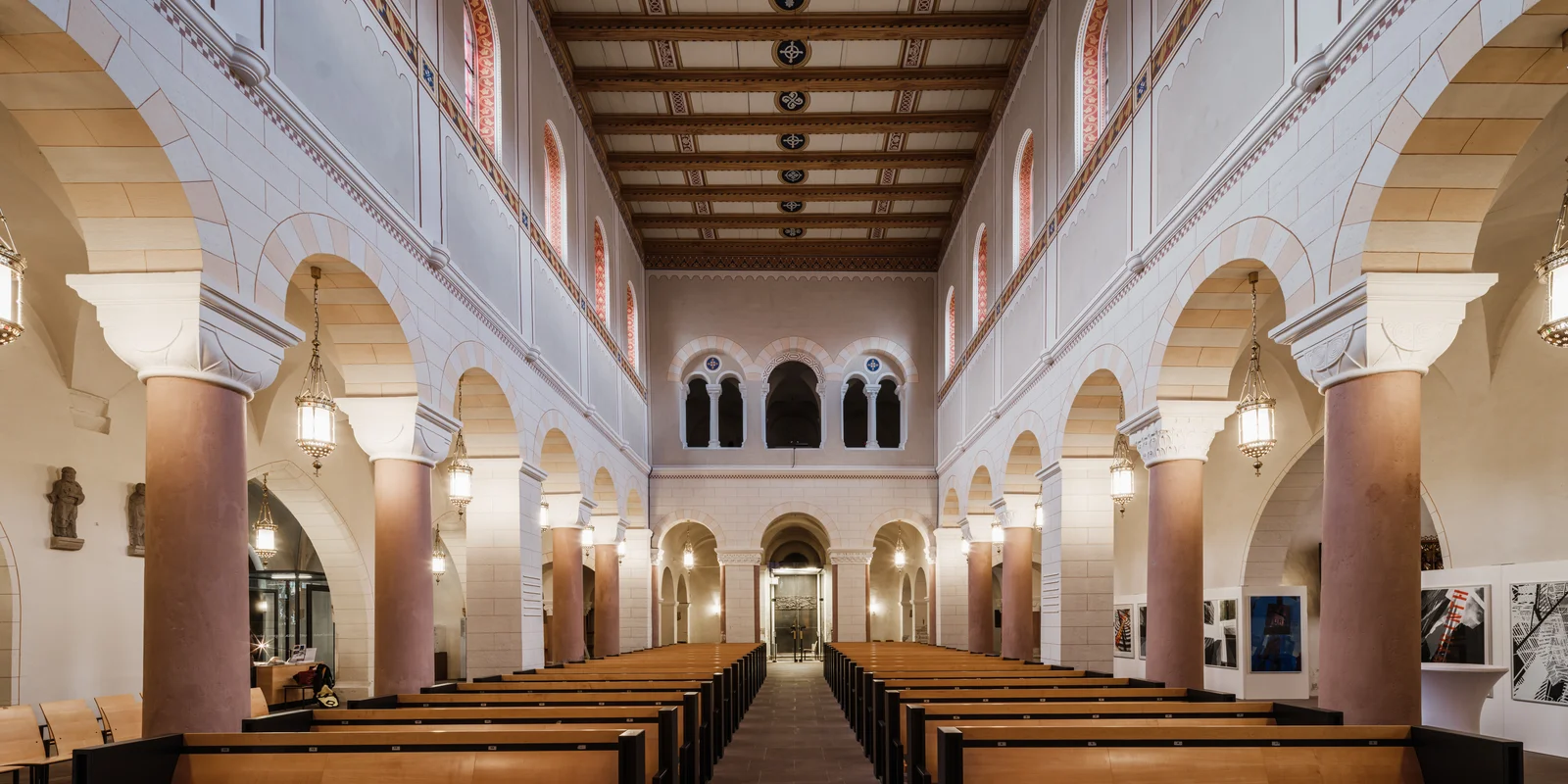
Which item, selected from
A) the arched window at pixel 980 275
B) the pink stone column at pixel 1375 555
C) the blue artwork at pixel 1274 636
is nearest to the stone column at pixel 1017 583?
the blue artwork at pixel 1274 636

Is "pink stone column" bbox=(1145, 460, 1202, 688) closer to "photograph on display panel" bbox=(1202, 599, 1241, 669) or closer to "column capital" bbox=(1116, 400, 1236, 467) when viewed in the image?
"column capital" bbox=(1116, 400, 1236, 467)

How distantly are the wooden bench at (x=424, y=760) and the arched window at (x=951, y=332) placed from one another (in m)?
17.7

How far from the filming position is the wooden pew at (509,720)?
20.2 feet

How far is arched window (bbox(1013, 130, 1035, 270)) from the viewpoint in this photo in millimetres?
15908

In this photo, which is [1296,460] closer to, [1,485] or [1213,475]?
[1213,475]

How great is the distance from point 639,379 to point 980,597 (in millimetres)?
8689

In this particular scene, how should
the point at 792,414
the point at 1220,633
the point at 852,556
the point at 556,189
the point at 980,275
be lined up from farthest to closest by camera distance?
the point at 792,414 → the point at 852,556 → the point at 980,275 → the point at 556,189 → the point at 1220,633

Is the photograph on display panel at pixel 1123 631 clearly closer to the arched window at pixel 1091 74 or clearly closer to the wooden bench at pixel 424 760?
the arched window at pixel 1091 74

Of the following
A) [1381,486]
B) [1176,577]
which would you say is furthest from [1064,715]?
[1176,577]

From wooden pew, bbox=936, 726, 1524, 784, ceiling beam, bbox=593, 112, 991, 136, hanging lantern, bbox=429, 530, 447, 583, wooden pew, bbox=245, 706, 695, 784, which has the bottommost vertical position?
hanging lantern, bbox=429, 530, 447, 583

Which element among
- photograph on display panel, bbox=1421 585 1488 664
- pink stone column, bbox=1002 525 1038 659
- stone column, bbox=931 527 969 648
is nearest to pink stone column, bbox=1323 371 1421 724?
photograph on display panel, bbox=1421 585 1488 664

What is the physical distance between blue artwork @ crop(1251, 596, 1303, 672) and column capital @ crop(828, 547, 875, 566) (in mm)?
12729

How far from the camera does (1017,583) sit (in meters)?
16.3

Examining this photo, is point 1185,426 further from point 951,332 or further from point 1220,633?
point 951,332
